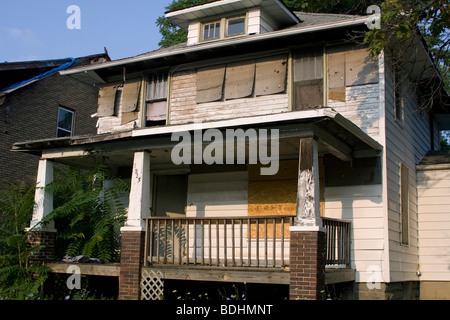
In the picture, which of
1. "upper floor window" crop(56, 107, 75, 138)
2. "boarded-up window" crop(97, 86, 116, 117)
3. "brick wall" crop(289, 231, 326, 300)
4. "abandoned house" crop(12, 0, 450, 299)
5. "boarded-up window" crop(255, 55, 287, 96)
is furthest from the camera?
"upper floor window" crop(56, 107, 75, 138)

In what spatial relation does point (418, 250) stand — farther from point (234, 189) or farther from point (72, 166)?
point (72, 166)

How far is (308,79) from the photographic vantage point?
11898 millimetres

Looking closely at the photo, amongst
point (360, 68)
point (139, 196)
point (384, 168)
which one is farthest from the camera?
point (360, 68)

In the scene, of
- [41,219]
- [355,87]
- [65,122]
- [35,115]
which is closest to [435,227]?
[355,87]

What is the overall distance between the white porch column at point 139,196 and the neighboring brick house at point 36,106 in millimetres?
7158

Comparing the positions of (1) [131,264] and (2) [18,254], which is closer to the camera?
(1) [131,264]

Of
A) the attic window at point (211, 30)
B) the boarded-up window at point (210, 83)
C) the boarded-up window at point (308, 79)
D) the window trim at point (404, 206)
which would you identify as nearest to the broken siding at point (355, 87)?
the boarded-up window at point (308, 79)

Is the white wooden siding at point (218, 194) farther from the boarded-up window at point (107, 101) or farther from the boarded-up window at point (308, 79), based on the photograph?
the boarded-up window at point (107, 101)

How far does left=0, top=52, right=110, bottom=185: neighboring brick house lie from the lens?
1759 cm

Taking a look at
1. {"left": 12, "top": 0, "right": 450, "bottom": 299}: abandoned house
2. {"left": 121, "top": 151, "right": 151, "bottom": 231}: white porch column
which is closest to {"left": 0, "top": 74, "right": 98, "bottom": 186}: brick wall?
{"left": 12, "top": 0, "right": 450, "bottom": 299}: abandoned house

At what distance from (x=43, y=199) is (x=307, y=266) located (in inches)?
251

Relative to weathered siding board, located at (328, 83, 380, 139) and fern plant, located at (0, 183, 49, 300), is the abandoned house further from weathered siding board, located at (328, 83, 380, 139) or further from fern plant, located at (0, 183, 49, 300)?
fern plant, located at (0, 183, 49, 300)

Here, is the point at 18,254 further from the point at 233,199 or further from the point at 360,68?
the point at 360,68

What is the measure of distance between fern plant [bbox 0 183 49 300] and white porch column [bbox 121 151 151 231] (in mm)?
2183
